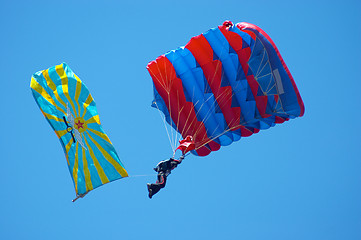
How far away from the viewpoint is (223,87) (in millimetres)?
22141

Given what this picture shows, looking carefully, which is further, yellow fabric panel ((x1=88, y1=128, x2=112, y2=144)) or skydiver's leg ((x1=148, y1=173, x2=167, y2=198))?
yellow fabric panel ((x1=88, y1=128, x2=112, y2=144))

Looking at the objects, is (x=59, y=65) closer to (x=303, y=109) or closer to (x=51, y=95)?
(x=51, y=95)

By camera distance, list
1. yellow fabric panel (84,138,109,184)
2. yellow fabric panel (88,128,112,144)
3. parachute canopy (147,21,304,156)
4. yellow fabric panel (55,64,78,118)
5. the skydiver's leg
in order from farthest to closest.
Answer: parachute canopy (147,21,304,156)
yellow fabric panel (55,64,78,118)
yellow fabric panel (88,128,112,144)
yellow fabric panel (84,138,109,184)
the skydiver's leg

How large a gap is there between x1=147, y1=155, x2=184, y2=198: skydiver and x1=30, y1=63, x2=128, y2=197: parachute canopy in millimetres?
907

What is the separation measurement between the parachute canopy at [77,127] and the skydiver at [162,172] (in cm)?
91

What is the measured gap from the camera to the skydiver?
20.2 m

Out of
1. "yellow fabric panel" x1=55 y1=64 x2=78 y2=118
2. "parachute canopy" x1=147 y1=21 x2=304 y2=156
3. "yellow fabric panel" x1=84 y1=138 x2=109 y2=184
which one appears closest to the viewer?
"yellow fabric panel" x1=84 y1=138 x2=109 y2=184

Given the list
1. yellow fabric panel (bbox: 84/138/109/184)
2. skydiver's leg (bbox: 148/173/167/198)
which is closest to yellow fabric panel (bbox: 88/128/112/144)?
yellow fabric panel (bbox: 84/138/109/184)

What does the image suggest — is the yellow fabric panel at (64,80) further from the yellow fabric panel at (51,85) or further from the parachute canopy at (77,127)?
the yellow fabric panel at (51,85)

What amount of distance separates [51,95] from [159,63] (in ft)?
10.3

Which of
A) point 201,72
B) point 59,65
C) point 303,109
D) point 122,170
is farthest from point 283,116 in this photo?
point 59,65

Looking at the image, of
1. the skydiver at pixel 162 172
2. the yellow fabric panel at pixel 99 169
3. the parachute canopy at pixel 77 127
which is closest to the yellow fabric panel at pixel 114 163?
the parachute canopy at pixel 77 127

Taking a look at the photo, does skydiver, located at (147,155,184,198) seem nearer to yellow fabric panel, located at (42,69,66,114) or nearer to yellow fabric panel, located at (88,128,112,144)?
yellow fabric panel, located at (88,128,112,144)

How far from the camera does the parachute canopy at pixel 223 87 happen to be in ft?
69.9
